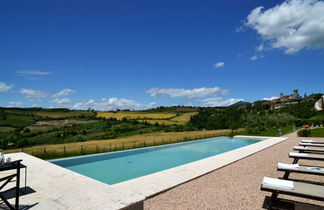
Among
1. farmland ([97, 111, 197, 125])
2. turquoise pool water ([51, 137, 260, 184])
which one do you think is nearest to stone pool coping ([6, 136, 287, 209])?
turquoise pool water ([51, 137, 260, 184])

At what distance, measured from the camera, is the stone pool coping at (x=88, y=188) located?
2.71 m

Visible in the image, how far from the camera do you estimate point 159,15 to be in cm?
1190

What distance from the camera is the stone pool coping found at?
8.90 ft

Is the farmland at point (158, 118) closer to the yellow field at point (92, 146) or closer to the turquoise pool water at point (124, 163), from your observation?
the yellow field at point (92, 146)

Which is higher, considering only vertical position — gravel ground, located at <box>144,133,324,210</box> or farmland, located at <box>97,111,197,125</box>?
farmland, located at <box>97,111,197,125</box>

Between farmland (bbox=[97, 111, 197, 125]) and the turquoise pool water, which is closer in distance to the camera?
the turquoise pool water

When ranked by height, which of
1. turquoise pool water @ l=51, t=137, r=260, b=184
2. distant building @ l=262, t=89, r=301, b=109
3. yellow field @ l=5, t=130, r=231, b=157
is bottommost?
turquoise pool water @ l=51, t=137, r=260, b=184

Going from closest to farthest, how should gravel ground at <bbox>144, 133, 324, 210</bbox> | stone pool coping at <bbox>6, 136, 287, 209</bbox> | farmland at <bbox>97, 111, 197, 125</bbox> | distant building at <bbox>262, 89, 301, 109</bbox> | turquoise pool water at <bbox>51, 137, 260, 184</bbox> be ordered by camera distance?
stone pool coping at <bbox>6, 136, 287, 209</bbox>
gravel ground at <bbox>144, 133, 324, 210</bbox>
turquoise pool water at <bbox>51, 137, 260, 184</bbox>
farmland at <bbox>97, 111, 197, 125</bbox>
distant building at <bbox>262, 89, 301, 109</bbox>

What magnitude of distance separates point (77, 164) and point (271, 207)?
27.4 ft

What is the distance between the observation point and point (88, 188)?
11.2 ft

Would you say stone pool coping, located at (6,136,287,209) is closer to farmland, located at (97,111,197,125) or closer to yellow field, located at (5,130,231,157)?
yellow field, located at (5,130,231,157)

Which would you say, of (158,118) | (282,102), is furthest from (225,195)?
(282,102)

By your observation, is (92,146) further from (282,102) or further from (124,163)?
(282,102)

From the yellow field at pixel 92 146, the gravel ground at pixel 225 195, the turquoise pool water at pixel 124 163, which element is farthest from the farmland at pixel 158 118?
the gravel ground at pixel 225 195
